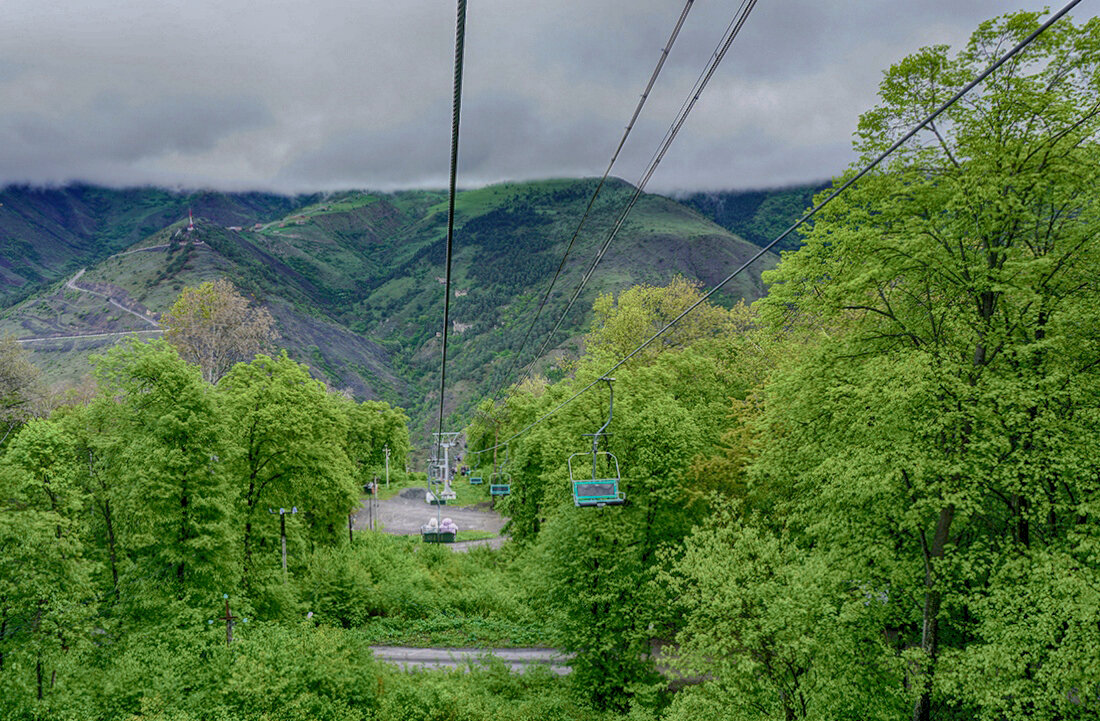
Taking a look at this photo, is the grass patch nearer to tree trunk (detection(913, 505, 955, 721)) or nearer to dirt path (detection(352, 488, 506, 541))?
dirt path (detection(352, 488, 506, 541))

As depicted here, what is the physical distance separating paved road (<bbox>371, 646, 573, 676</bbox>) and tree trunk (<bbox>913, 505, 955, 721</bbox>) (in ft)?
54.6

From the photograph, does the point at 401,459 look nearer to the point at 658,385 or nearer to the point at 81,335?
the point at 658,385

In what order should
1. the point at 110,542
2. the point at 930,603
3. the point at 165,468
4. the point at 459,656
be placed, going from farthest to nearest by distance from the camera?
1. the point at 459,656
2. the point at 110,542
3. the point at 165,468
4. the point at 930,603

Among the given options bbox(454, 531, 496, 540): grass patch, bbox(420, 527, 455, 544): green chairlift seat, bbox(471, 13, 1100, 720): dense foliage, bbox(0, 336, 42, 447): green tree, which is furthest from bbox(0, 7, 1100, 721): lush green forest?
bbox(454, 531, 496, 540): grass patch

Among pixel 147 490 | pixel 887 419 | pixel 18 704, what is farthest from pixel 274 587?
pixel 887 419

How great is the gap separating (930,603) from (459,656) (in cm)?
2221

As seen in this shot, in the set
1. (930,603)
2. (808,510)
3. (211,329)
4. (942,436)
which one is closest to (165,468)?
(808,510)

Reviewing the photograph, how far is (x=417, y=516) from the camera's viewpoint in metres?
66.2

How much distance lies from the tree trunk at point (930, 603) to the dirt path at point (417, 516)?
4140 cm

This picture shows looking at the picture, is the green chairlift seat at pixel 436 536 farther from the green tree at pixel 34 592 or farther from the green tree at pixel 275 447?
the green tree at pixel 34 592

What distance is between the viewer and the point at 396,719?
18.0 m

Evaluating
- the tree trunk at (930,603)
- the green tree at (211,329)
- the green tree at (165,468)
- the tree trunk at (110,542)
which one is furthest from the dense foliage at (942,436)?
the green tree at (211,329)

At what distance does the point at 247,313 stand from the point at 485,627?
1606 inches

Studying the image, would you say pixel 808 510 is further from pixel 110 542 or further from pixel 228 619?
pixel 110 542
